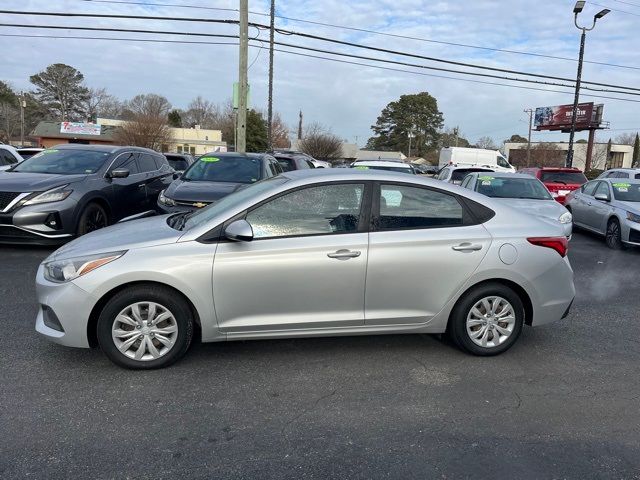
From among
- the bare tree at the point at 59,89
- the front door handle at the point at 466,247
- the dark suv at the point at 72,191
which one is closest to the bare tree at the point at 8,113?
the bare tree at the point at 59,89

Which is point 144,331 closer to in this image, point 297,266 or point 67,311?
point 67,311

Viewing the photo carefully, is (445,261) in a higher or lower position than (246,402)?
higher

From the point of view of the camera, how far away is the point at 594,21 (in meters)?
20.3

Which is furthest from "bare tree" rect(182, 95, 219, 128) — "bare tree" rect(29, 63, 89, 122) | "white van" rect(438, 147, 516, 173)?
"white van" rect(438, 147, 516, 173)

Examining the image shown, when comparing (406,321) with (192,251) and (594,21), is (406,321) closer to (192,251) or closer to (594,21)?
(192,251)

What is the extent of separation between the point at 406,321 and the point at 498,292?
2.71 feet

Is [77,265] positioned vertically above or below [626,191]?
below

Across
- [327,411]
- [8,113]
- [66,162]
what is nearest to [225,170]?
[66,162]

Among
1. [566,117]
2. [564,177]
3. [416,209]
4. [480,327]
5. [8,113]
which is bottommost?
[480,327]

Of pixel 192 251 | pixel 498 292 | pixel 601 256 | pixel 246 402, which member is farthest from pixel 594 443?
pixel 601 256

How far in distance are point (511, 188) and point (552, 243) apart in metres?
6.14

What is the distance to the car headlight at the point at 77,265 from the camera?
3752mm

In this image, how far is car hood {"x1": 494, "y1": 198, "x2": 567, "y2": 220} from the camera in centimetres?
897

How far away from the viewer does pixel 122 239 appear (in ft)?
13.1
